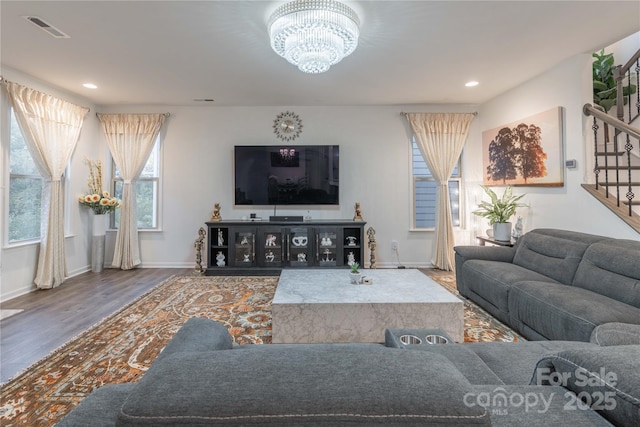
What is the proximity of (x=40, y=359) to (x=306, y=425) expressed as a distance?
2497 millimetres

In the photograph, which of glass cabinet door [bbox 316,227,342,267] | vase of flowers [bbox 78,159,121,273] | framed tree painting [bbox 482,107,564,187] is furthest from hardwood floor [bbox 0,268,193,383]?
framed tree painting [bbox 482,107,564,187]

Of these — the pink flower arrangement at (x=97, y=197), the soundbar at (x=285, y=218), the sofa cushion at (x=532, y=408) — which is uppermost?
the pink flower arrangement at (x=97, y=197)

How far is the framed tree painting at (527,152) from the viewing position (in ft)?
10.6

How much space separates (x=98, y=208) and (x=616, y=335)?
540 centimetres

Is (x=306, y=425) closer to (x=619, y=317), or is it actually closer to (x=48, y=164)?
(x=619, y=317)

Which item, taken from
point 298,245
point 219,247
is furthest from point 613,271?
point 219,247

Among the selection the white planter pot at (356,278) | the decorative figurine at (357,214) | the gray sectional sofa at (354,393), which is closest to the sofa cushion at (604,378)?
the gray sectional sofa at (354,393)

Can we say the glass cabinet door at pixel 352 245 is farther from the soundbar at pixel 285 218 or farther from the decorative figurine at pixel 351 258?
the soundbar at pixel 285 218

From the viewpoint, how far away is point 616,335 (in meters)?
1.39

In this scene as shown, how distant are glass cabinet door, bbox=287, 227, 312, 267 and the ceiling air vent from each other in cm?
308

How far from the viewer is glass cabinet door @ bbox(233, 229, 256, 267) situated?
4266 mm

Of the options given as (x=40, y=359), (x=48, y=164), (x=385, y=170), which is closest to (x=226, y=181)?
(x=48, y=164)

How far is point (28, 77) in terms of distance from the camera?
3441 millimetres

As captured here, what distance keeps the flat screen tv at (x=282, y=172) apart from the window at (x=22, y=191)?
7.76 feet
